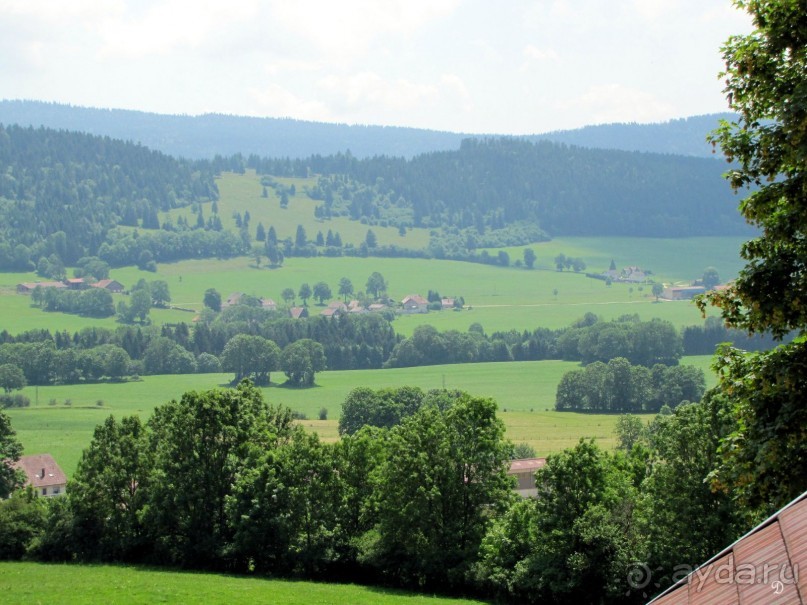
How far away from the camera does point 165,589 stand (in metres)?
36.0

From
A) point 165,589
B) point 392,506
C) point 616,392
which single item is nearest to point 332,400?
point 616,392

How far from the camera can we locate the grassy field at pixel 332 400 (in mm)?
107062

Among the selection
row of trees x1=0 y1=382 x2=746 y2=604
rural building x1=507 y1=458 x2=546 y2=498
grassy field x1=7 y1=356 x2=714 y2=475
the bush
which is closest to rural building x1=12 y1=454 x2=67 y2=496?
grassy field x1=7 y1=356 x2=714 y2=475

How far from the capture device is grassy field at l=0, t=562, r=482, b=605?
33.9 meters

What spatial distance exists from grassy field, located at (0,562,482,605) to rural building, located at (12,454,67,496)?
4168 centimetres

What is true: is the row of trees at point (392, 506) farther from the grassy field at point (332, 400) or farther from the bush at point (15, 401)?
the bush at point (15, 401)

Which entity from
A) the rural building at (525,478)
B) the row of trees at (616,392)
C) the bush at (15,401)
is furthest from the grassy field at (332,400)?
the rural building at (525,478)

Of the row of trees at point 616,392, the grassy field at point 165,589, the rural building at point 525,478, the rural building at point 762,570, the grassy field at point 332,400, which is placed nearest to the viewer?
the rural building at point 762,570

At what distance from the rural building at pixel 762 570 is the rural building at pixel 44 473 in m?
83.1

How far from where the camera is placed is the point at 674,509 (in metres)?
33.8

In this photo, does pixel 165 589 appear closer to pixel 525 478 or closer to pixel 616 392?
pixel 525 478

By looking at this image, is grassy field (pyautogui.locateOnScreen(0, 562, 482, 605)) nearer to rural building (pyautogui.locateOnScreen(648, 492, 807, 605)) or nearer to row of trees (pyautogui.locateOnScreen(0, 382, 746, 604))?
row of trees (pyautogui.locateOnScreen(0, 382, 746, 604))

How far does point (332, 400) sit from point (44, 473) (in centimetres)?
5592

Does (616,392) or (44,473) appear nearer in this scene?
(44,473)
